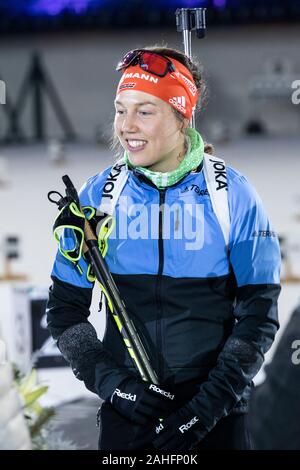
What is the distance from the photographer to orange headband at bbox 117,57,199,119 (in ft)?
5.62

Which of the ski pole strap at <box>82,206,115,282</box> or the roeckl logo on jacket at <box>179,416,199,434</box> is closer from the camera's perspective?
the roeckl logo on jacket at <box>179,416,199,434</box>

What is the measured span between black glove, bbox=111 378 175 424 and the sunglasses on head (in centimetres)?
59

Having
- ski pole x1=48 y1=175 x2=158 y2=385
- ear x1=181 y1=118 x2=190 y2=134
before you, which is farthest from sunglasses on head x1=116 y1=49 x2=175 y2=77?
ski pole x1=48 y1=175 x2=158 y2=385

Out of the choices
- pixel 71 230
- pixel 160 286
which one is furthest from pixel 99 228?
pixel 160 286

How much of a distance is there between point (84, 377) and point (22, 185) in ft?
16.3

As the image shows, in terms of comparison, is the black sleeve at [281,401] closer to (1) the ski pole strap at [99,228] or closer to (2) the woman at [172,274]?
(2) the woman at [172,274]

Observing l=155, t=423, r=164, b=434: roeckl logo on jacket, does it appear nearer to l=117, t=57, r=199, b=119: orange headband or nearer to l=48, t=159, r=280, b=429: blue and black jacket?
l=48, t=159, r=280, b=429: blue and black jacket

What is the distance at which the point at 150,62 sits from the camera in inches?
68.4

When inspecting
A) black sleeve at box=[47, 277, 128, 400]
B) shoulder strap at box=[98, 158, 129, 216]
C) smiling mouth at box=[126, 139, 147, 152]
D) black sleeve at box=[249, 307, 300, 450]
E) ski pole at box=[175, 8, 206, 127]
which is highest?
ski pole at box=[175, 8, 206, 127]

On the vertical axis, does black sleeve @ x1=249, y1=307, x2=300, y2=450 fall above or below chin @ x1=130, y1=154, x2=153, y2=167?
below

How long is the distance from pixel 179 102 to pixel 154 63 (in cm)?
9

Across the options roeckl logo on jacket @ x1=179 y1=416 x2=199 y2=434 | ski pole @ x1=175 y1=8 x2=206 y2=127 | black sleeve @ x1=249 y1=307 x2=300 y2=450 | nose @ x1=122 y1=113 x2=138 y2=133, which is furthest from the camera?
black sleeve @ x1=249 y1=307 x2=300 y2=450

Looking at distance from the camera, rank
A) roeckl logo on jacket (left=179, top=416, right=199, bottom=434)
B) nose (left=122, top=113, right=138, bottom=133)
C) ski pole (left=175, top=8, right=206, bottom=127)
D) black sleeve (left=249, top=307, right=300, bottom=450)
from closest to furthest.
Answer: roeckl logo on jacket (left=179, top=416, right=199, bottom=434) → nose (left=122, top=113, right=138, bottom=133) → ski pole (left=175, top=8, right=206, bottom=127) → black sleeve (left=249, top=307, right=300, bottom=450)

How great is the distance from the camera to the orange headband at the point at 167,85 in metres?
1.71
